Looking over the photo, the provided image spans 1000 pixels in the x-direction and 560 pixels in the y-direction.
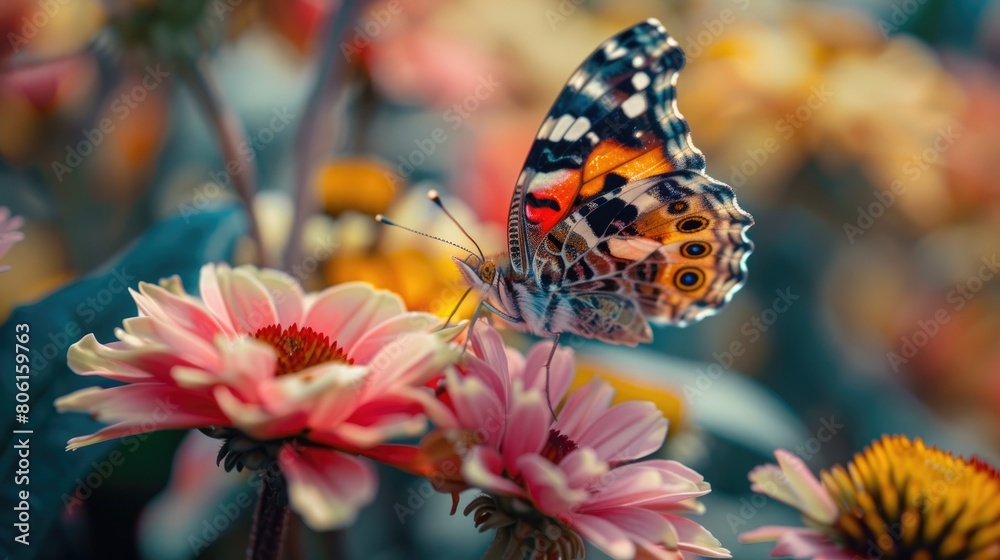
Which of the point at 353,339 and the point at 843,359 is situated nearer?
the point at 353,339

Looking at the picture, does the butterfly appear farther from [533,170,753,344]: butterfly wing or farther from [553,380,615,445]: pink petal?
[553,380,615,445]: pink petal

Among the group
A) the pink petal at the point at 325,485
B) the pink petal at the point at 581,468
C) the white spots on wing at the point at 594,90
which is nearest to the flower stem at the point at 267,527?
the pink petal at the point at 325,485

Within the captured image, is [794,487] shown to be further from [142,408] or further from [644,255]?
[142,408]

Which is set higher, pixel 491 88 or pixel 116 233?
pixel 491 88

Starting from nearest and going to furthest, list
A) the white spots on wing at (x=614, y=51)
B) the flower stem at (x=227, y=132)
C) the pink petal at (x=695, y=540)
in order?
1. the pink petal at (x=695, y=540)
2. the white spots on wing at (x=614, y=51)
3. the flower stem at (x=227, y=132)

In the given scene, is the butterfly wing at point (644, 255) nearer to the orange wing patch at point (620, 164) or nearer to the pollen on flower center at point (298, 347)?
the orange wing patch at point (620, 164)

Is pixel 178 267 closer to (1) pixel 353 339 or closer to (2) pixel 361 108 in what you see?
(1) pixel 353 339

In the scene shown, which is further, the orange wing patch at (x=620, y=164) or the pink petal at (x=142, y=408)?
the orange wing patch at (x=620, y=164)

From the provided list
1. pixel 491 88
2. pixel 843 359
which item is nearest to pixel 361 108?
pixel 491 88
